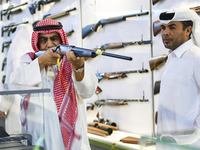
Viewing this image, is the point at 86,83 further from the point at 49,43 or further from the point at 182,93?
the point at 182,93

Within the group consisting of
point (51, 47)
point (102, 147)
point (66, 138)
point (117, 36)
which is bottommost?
point (102, 147)

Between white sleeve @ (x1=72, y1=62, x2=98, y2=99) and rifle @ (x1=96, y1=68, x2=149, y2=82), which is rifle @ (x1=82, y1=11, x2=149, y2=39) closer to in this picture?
rifle @ (x1=96, y1=68, x2=149, y2=82)

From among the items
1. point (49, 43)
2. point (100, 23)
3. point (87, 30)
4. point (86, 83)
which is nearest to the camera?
point (86, 83)

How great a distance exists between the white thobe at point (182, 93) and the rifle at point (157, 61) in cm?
36

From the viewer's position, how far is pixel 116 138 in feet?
9.02

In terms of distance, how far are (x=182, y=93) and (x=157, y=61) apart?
0.75 metres

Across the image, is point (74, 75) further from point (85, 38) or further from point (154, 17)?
point (85, 38)

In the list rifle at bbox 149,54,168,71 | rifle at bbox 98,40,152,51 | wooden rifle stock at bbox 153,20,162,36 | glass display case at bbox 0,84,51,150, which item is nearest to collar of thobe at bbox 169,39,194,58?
rifle at bbox 149,54,168,71

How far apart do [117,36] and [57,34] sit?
4.86 feet

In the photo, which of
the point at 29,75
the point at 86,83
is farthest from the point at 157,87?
the point at 29,75

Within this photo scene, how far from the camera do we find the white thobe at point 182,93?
1765 millimetres

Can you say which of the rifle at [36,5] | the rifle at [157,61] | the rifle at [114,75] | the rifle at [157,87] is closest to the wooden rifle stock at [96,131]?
the rifle at [114,75]

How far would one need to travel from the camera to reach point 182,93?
6.06 feet

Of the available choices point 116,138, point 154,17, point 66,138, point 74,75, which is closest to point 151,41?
point 154,17
